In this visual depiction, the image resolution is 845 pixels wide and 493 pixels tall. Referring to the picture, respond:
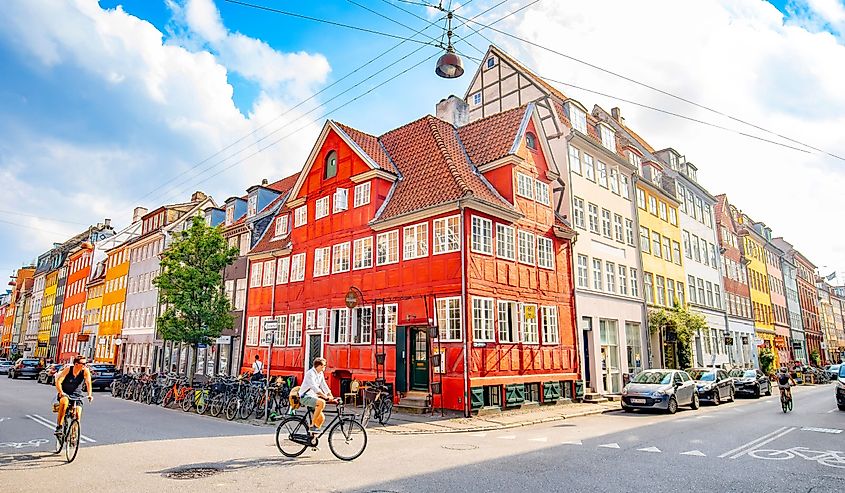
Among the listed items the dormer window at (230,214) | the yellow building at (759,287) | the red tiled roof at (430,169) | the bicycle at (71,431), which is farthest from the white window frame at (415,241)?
the yellow building at (759,287)

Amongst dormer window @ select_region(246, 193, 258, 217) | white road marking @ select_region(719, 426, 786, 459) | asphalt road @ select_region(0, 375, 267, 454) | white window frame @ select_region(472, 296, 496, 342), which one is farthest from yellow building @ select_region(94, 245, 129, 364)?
white road marking @ select_region(719, 426, 786, 459)

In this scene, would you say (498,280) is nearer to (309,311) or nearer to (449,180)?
(449,180)

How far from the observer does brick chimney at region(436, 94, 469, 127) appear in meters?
30.2

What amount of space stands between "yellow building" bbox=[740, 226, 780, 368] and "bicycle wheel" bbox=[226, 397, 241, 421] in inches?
1787

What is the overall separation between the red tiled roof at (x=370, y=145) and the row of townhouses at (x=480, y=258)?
0.33ft

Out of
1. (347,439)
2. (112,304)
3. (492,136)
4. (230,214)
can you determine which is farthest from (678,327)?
(112,304)

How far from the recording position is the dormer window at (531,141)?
2340cm

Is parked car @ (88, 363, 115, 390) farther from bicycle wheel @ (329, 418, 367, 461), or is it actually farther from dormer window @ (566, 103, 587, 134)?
dormer window @ (566, 103, 587, 134)

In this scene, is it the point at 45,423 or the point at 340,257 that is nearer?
the point at 45,423

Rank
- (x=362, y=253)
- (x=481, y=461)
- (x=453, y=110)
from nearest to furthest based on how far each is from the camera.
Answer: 1. (x=481, y=461)
2. (x=362, y=253)
3. (x=453, y=110)

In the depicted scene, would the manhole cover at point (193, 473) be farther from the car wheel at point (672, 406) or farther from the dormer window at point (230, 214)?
the dormer window at point (230, 214)

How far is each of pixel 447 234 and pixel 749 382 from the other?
19.9 metres

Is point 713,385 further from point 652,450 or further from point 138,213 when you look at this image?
point 138,213

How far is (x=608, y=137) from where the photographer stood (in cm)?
3125
